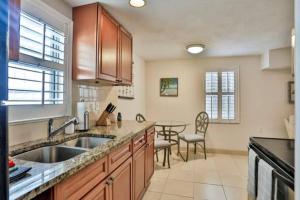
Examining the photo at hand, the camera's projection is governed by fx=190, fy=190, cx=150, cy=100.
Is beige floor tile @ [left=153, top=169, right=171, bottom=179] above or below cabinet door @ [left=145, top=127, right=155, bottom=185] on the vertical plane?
below

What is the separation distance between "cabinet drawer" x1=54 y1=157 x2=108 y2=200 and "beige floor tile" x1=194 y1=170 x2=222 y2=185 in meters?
2.03

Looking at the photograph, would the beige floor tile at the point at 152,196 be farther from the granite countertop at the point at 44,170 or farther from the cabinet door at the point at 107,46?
the cabinet door at the point at 107,46

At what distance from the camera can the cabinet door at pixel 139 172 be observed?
6.64 feet

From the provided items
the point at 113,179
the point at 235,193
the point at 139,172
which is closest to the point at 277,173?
the point at 113,179

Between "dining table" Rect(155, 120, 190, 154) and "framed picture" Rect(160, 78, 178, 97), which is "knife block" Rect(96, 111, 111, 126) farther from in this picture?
"framed picture" Rect(160, 78, 178, 97)

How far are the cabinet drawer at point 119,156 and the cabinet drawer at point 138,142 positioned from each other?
0.45 feet

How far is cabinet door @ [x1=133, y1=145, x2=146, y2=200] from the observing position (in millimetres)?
2025

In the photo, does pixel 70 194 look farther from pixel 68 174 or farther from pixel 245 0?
pixel 245 0

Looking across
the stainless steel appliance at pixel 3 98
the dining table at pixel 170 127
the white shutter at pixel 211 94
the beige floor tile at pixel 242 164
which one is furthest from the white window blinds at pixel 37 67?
the white shutter at pixel 211 94

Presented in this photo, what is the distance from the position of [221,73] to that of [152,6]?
9.56 feet

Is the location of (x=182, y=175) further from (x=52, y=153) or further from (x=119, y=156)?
(x=52, y=153)

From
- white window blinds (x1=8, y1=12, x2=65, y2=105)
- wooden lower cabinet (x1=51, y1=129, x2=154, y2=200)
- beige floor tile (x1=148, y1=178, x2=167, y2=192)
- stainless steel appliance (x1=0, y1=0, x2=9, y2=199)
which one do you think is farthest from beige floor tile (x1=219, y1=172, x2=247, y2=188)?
stainless steel appliance (x1=0, y1=0, x2=9, y2=199)

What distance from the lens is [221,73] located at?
442 centimetres

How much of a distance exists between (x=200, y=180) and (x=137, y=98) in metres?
2.20
